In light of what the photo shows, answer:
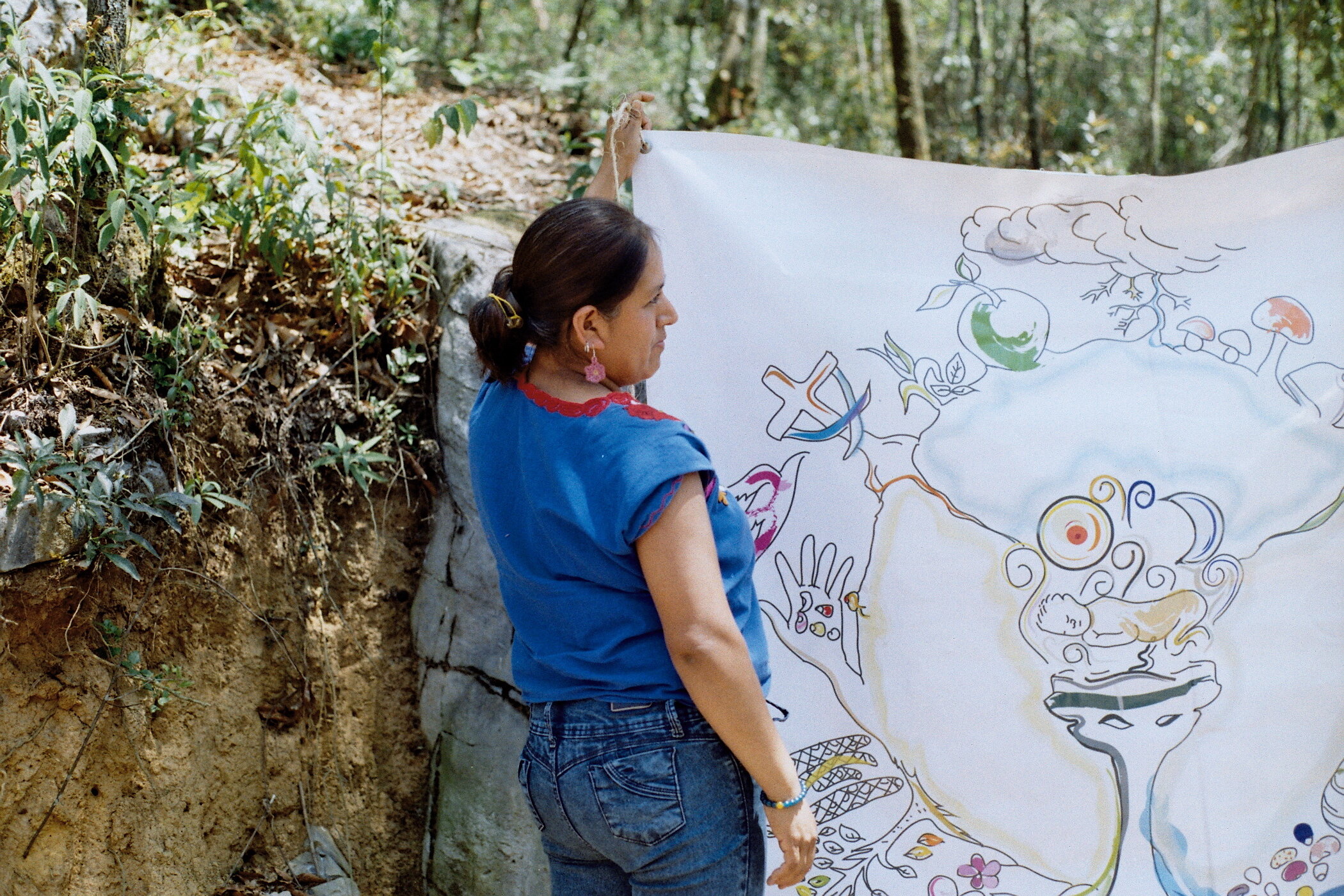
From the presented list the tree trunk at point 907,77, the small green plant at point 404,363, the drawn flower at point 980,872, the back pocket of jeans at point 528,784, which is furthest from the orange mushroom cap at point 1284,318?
the tree trunk at point 907,77

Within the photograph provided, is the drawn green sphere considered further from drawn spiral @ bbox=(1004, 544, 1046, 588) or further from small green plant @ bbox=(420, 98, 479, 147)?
small green plant @ bbox=(420, 98, 479, 147)

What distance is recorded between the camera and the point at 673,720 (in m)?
1.41

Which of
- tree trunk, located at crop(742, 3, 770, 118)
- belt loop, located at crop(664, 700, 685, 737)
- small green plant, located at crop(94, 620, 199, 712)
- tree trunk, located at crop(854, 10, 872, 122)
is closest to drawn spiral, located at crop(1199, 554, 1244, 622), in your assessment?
belt loop, located at crop(664, 700, 685, 737)

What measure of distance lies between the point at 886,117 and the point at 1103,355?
5440 mm

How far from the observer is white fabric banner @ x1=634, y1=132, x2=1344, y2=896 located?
2.01 meters

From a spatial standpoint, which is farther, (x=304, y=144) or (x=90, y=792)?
(x=304, y=144)

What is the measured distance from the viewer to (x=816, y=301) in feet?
6.90

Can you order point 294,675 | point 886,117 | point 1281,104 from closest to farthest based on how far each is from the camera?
point 294,675 < point 1281,104 < point 886,117

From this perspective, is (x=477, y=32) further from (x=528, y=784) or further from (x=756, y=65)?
(x=528, y=784)

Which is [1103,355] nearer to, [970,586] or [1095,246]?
[1095,246]

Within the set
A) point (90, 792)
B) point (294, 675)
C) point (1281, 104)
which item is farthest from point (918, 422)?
point (1281, 104)

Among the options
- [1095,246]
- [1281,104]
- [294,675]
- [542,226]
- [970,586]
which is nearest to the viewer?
[542,226]

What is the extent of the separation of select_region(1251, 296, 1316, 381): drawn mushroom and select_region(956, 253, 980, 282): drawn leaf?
0.56 metres

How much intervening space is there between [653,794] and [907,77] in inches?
153
